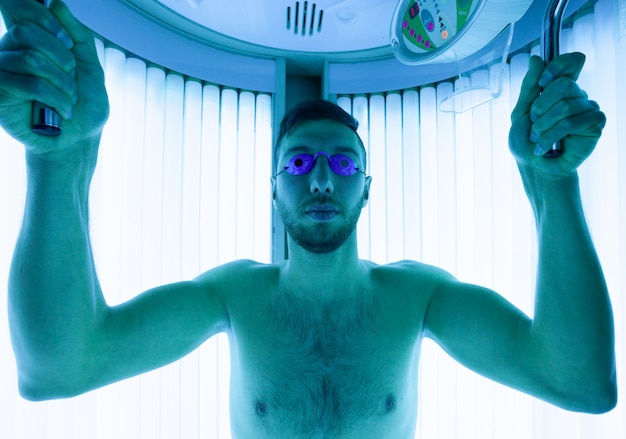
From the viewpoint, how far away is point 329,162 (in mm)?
1084

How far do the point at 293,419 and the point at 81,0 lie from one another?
122cm

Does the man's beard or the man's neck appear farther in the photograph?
the man's neck

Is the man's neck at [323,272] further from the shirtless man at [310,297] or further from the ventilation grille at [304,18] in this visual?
the ventilation grille at [304,18]

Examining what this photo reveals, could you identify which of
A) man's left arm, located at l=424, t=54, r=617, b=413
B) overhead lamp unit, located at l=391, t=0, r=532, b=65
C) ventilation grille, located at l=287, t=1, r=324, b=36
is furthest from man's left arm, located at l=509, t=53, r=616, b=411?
ventilation grille, located at l=287, t=1, r=324, b=36

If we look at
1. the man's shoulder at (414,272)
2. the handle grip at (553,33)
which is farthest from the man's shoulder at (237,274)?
the handle grip at (553,33)

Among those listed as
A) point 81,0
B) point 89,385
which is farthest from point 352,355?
point 81,0

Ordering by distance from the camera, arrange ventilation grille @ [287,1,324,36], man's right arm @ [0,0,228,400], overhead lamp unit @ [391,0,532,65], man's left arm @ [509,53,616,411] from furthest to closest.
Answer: ventilation grille @ [287,1,324,36] < overhead lamp unit @ [391,0,532,65] < man's left arm @ [509,53,616,411] < man's right arm @ [0,0,228,400]

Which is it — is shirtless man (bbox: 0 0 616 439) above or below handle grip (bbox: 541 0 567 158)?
below

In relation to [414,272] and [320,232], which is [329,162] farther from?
[414,272]

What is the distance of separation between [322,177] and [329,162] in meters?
0.06

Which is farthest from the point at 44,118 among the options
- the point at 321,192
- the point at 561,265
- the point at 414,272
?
the point at 414,272

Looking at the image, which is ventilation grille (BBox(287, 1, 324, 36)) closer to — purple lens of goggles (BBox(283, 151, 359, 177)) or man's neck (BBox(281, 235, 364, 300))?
purple lens of goggles (BBox(283, 151, 359, 177))

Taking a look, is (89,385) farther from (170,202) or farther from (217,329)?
(170,202)

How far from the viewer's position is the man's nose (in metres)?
1.04
